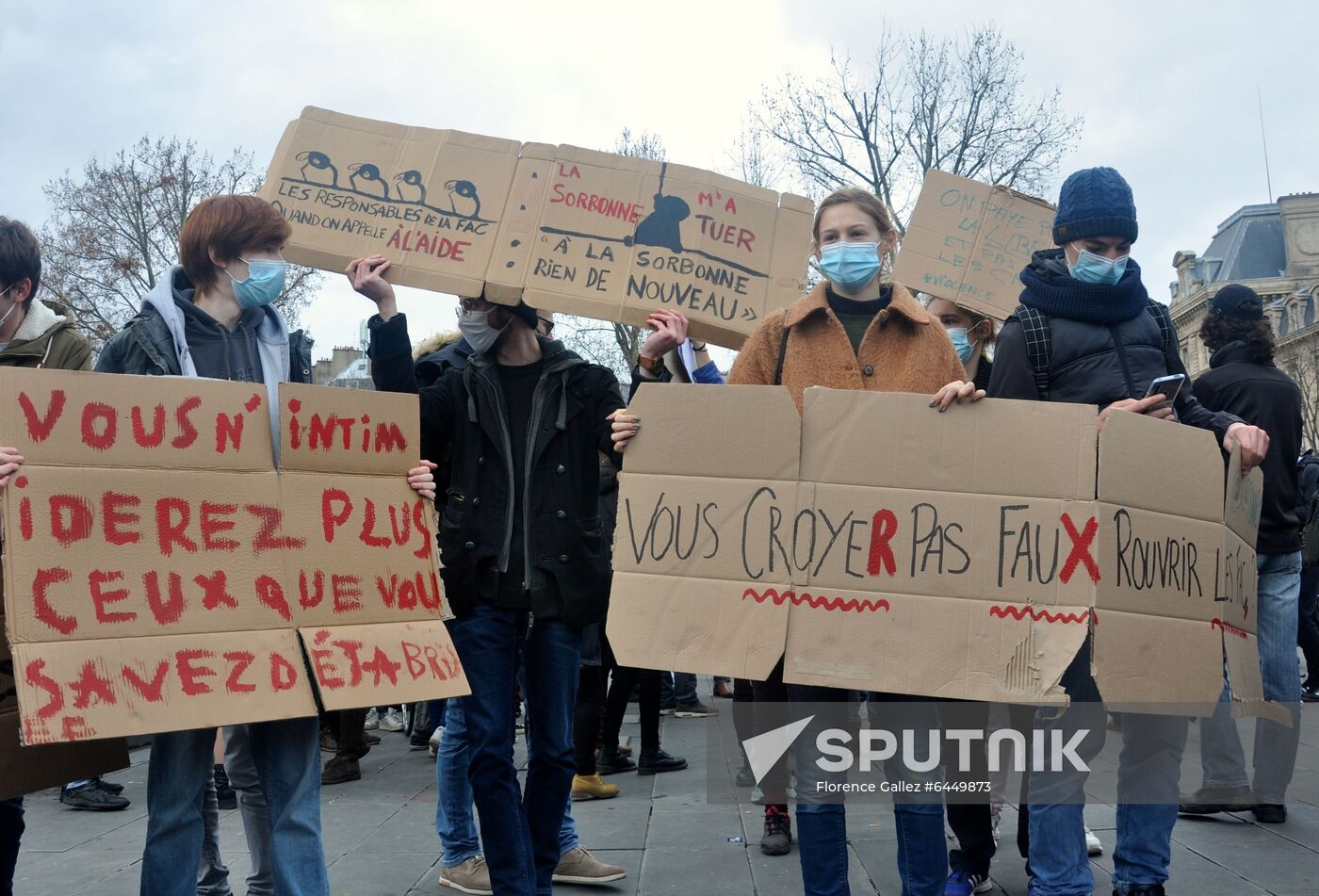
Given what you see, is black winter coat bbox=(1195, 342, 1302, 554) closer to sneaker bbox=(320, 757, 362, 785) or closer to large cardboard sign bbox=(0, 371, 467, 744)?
large cardboard sign bbox=(0, 371, 467, 744)

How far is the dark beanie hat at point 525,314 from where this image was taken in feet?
12.6

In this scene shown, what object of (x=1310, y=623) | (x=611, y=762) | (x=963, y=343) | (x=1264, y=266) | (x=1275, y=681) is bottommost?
(x=611, y=762)

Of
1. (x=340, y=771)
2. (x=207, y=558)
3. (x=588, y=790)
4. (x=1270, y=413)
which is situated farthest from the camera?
(x=340, y=771)

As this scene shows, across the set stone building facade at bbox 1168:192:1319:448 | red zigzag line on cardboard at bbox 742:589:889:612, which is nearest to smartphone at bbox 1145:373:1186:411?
red zigzag line on cardboard at bbox 742:589:889:612

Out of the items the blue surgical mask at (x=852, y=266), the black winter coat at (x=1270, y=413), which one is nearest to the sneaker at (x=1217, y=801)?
the black winter coat at (x=1270, y=413)

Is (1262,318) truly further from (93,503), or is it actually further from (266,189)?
(93,503)

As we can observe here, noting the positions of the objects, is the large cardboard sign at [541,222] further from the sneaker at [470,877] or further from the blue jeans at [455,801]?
the sneaker at [470,877]

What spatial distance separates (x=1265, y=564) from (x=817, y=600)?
296cm

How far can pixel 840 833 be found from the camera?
3.12 m

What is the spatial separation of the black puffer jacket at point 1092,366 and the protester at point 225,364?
5.89 feet

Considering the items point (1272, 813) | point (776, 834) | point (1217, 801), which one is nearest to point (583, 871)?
point (776, 834)

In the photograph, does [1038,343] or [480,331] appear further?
[480,331]

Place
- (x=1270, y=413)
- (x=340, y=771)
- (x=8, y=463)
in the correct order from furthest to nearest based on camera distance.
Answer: (x=340, y=771) → (x=1270, y=413) → (x=8, y=463)

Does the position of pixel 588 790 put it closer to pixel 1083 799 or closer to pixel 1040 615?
pixel 1083 799
